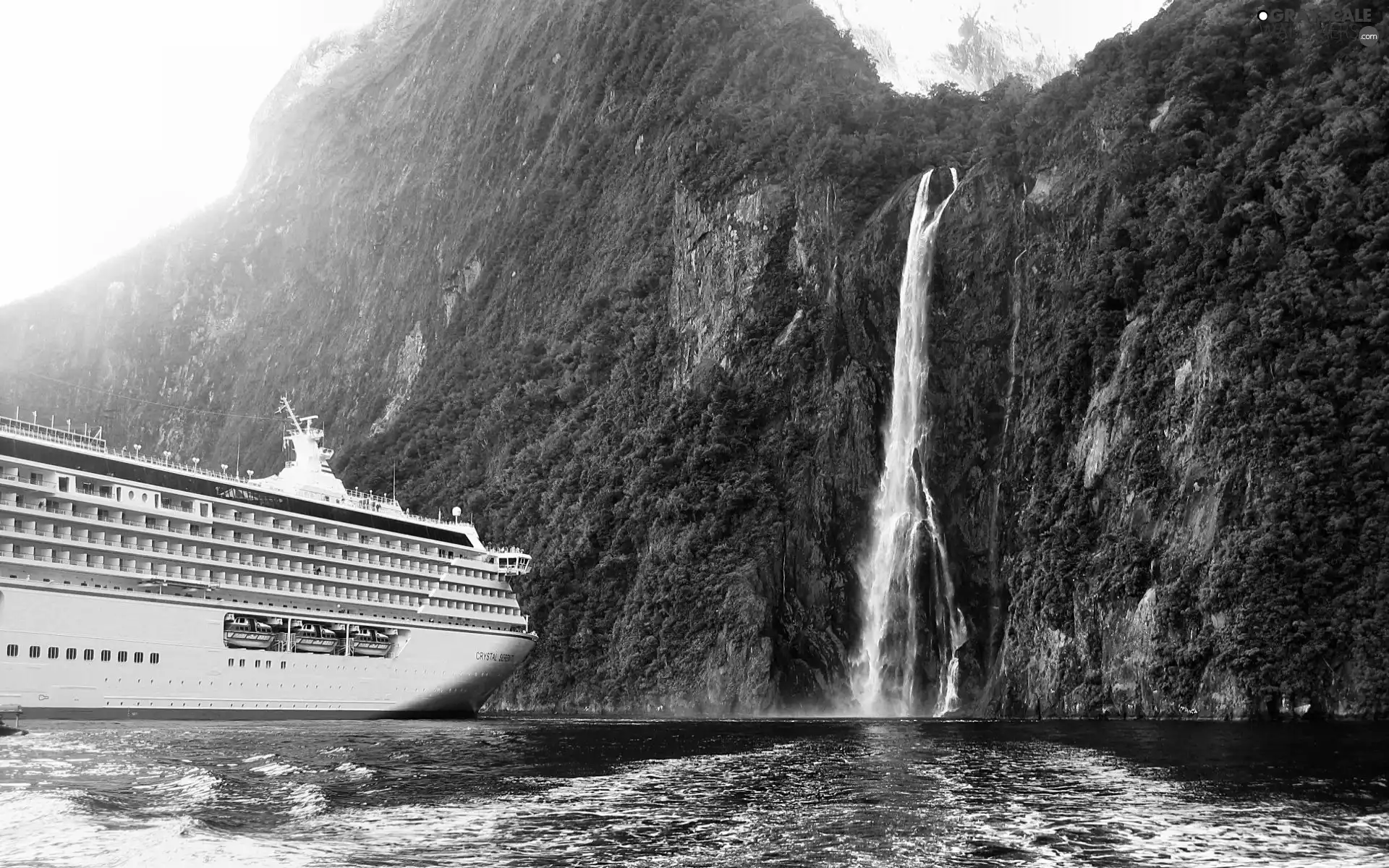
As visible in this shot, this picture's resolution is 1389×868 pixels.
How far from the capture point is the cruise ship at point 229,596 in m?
58.0

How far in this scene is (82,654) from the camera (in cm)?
5784

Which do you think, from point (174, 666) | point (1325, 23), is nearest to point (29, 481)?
point (174, 666)

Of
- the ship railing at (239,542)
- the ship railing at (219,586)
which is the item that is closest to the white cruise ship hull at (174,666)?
the ship railing at (219,586)

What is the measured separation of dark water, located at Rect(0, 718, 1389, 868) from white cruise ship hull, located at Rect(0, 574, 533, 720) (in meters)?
9.08

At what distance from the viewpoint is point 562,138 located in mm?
132375

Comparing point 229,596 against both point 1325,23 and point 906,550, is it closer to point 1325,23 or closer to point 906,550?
point 906,550

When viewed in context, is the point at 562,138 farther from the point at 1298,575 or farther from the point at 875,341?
the point at 1298,575

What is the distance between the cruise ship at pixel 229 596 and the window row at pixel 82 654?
0.07 metres

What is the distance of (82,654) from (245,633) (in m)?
9.22

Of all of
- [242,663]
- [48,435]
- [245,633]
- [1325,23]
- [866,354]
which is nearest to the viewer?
[48,435]

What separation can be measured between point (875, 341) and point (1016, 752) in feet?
159

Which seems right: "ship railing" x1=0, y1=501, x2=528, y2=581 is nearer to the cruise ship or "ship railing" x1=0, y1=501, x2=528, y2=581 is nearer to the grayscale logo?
the cruise ship

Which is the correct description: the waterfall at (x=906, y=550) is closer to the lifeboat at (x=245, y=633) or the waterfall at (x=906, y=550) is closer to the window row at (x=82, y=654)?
the lifeboat at (x=245, y=633)

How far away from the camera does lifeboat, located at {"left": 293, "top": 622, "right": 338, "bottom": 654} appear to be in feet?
226
